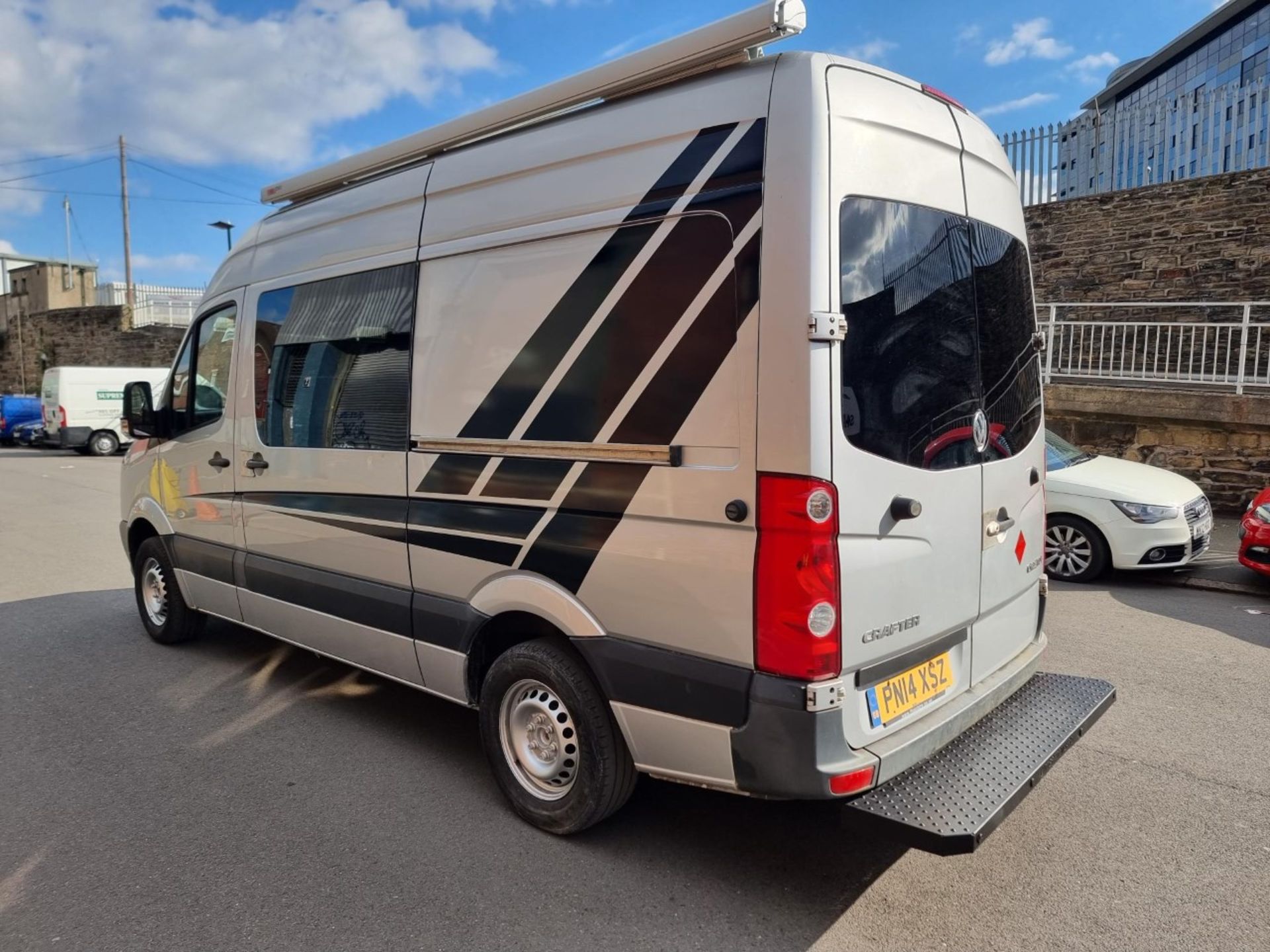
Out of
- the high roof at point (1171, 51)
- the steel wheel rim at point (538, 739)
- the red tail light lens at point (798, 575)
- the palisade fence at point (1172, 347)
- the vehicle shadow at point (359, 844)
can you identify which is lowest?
the vehicle shadow at point (359, 844)

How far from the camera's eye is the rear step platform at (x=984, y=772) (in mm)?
2438

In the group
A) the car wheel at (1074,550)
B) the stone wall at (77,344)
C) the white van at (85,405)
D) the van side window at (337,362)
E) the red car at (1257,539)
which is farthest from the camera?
the stone wall at (77,344)

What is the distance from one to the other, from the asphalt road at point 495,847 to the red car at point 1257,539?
7.08ft

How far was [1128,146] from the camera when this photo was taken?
45.2 ft

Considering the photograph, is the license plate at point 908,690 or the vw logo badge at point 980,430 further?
the vw logo badge at point 980,430

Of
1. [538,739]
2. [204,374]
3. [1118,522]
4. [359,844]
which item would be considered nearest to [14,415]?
[204,374]

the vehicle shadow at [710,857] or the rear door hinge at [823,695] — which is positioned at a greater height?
the rear door hinge at [823,695]

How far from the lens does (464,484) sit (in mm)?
3371

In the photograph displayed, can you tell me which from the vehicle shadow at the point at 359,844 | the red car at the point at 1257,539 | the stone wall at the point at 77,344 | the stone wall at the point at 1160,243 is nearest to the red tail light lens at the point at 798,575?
the vehicle shadow at the point at 359,844

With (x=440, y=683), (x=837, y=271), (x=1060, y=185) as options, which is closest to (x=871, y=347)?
(x=837, y=271)

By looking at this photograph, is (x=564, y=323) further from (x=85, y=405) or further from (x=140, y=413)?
(x=85, y=405)

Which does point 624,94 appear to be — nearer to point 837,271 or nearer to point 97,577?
point 837,271

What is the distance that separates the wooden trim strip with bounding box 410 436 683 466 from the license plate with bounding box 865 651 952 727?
3.15 ft

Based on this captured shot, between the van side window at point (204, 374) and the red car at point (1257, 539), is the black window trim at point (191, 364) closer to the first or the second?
the van side window at point (204, 374)
